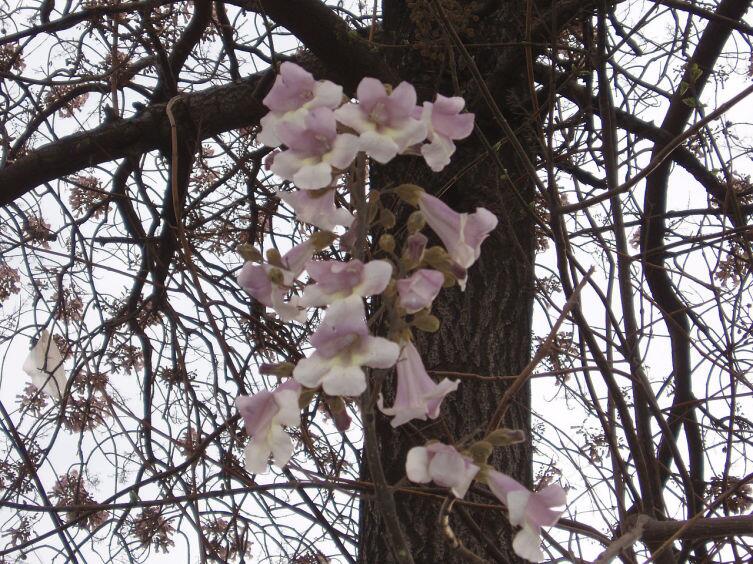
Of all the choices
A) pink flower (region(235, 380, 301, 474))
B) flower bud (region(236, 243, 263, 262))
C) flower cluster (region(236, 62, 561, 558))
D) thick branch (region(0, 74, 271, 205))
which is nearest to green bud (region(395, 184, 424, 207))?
flower cluster (region(236, 62, 561, 558))

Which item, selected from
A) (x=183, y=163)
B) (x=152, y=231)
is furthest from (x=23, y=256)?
(x=183, y=163)

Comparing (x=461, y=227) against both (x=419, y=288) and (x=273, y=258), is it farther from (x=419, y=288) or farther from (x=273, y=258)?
(x=273, y=258)

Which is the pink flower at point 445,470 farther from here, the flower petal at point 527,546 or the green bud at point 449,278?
the green bud at point 449,278

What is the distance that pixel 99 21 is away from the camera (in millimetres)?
2738

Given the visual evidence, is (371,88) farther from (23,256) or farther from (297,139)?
(23,256)

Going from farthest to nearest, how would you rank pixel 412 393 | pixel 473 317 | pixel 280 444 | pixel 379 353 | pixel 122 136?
1. pixel 122 136
2. pixel 473 317
3. pixel 412 393
4. pixel 280 444
5. pixel 379 353

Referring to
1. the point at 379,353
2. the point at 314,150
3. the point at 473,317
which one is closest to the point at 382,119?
the point at 314,150

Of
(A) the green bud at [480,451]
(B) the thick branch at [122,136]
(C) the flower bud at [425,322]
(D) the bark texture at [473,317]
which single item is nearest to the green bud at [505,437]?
(A) the green bud at [480,451]

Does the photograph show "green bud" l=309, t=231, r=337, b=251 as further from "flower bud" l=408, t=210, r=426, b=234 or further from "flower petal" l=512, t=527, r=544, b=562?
"flower petal" l=512, t=527, r=544, b=562

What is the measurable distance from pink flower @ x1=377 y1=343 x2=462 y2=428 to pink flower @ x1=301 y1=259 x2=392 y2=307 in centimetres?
15

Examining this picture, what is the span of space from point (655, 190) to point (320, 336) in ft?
7.37

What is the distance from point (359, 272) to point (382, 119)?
0.20m

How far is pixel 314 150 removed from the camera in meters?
0.91

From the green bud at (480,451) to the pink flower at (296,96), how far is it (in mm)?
467
